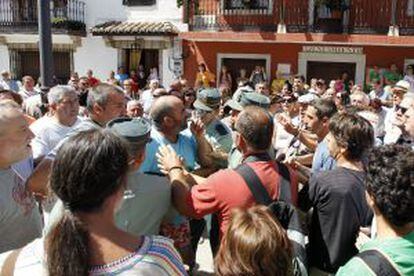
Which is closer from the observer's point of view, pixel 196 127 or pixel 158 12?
pixel 196 127

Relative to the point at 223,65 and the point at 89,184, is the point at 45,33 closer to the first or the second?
the point at 89,184

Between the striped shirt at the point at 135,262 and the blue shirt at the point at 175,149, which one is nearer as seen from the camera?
the striped shirt at the point at 135,262

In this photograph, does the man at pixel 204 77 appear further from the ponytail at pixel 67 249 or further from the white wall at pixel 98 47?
the ponytail at pixel 67 249

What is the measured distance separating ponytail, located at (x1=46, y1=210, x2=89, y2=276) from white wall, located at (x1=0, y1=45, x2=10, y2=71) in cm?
1762

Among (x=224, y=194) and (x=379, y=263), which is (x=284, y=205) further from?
(x=379, y=263)

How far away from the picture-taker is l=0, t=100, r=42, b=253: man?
8.20 feet

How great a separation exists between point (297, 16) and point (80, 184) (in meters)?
13.5

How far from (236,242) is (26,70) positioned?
17521 millimetres

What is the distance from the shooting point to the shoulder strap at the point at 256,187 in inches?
98.9

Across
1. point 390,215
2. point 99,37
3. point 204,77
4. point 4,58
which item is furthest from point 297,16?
point 390,215

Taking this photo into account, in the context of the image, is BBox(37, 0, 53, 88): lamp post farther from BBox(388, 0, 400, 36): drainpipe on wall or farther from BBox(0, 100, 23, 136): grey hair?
BBox(388, 0, 400, 36): drainpipe on wall

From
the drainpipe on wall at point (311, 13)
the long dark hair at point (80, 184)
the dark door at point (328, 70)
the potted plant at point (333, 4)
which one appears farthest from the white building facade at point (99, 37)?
the long dark hair at point (80, 184)

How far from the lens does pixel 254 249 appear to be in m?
1.71

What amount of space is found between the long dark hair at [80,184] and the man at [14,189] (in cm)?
98
